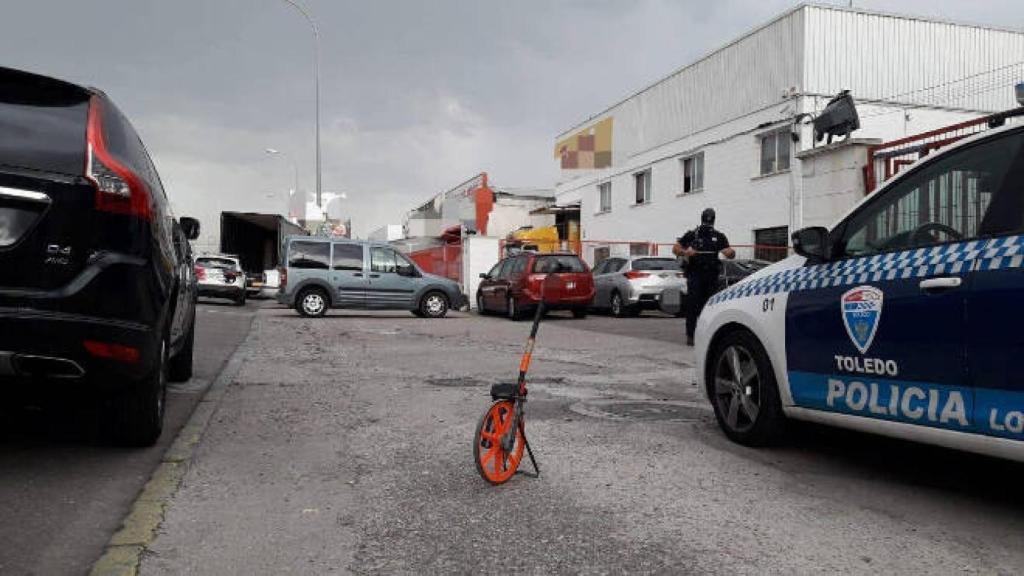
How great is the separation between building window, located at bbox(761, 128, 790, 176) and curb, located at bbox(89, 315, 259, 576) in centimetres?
1940

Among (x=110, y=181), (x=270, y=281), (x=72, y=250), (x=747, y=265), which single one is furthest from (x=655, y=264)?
(x=72, y=250)

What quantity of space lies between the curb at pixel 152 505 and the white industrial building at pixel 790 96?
17259 millimetres

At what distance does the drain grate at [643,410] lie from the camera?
5.89m

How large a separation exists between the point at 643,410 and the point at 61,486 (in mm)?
3827

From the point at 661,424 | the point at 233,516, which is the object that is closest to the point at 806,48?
the point at 661,424

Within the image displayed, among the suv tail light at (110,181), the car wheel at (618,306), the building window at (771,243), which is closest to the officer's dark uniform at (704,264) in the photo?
the suv tail light at (110,181)

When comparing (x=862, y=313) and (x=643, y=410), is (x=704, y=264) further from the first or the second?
(x=862, y=313)

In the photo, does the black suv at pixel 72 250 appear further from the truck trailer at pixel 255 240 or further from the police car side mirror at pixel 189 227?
the truck trailer at pixel 255 240

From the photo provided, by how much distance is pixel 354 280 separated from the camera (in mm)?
18266

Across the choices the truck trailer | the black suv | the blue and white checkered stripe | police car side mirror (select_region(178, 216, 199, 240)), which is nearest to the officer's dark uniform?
the blue and white checkered stripe

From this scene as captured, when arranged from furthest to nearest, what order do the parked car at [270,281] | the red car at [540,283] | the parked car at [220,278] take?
the parked car at [270,281] < the parked car at [220,278] < the red car at [540,283]

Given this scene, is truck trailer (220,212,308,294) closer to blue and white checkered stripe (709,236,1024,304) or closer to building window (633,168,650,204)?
building window (633,168,650,204)

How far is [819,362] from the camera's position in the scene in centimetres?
431

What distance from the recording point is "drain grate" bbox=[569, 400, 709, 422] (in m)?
5.89
